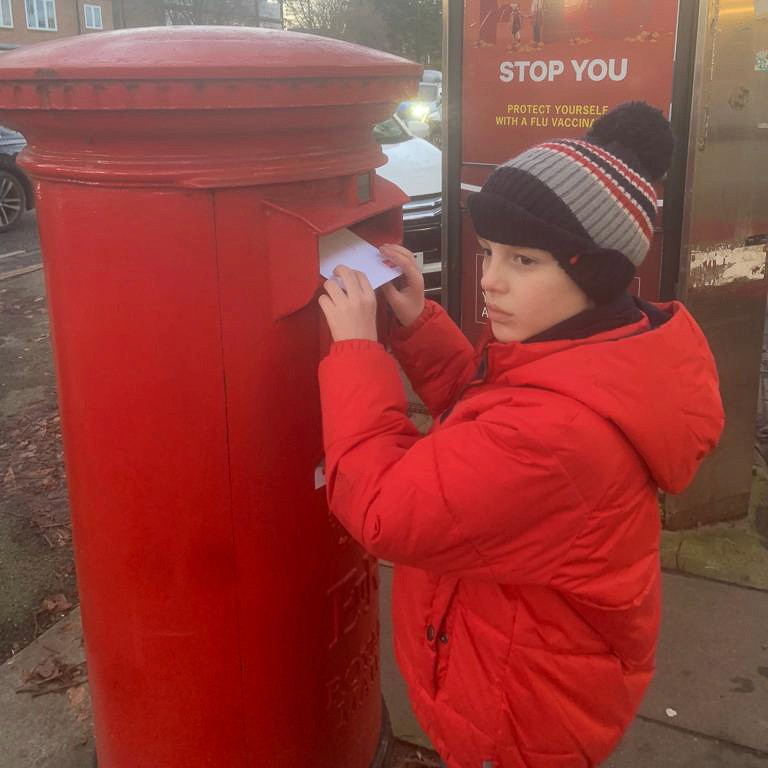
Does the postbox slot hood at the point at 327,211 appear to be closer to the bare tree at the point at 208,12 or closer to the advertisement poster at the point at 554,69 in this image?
the advertisement poster at the point at 554,69

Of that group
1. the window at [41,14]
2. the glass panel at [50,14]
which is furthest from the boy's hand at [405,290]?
the glass panel at [50,14]

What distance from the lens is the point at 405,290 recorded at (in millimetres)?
1817

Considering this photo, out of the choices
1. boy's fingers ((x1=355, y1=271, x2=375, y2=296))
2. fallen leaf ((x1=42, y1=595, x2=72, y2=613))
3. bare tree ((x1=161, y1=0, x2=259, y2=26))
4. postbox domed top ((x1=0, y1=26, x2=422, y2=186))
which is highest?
bare tree ((x1=161, y1=0, x2=259, y2=26))

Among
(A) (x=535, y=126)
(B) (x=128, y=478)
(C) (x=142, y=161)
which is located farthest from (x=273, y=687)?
(A) (x=535, y=126)

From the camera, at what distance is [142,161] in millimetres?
1415

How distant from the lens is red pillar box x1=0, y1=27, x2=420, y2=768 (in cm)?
138

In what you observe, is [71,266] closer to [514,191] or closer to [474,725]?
[514,191]

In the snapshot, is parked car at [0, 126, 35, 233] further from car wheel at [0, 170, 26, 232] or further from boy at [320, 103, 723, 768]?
boy at [320, 103, 723, 768]

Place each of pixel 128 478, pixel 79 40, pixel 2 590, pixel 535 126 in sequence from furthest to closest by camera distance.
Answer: pixel 535 126 → pixel 2 590 → pixel 128 478 → pixel 79 40

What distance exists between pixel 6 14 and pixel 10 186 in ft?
102

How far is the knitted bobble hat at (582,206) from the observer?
1383 millimetres

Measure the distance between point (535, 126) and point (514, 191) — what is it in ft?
7.70

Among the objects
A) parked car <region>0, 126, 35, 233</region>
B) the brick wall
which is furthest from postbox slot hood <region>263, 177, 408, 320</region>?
the brick wall

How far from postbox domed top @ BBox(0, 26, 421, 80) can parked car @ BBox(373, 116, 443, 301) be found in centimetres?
436
